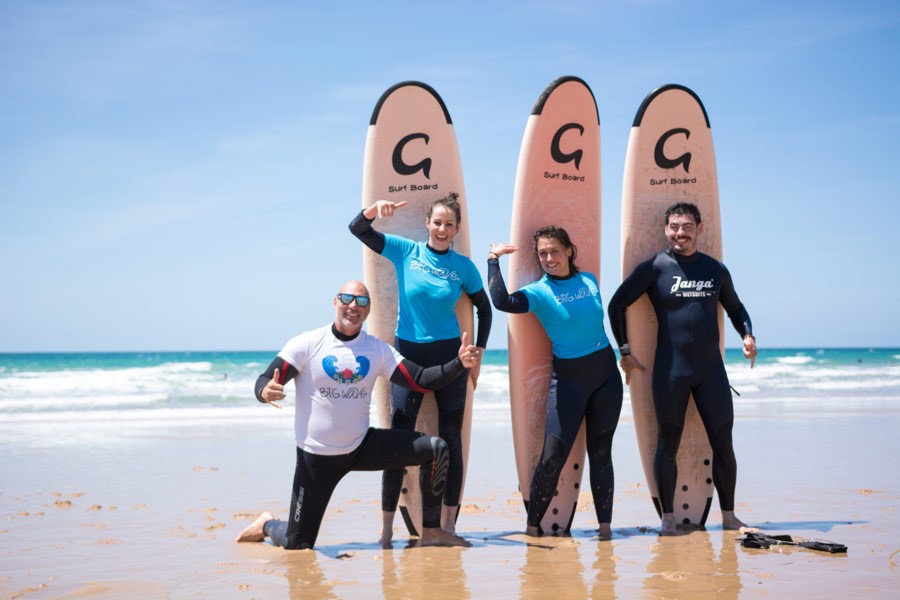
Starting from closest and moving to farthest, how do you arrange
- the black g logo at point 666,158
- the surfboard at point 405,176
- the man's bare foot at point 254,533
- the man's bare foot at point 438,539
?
1. the man's bare foot at point 438,539
2. the man's bare foot at point 254,533
3. the surfboard at point 405,176
4. the black g logo at point 666,158

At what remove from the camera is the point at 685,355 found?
4566 mm

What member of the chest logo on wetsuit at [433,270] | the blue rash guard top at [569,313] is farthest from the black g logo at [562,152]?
the chest logo on wetsuit at [433,270]

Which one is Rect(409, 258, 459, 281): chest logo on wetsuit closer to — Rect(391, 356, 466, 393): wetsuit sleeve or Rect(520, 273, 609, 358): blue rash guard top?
Rect(520, 273, 609, 358): blue rash guard top

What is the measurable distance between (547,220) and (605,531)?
1849mm

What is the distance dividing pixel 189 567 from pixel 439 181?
2.61m

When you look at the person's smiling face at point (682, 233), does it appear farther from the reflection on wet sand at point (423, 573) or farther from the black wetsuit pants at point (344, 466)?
the reflection on wet sand at point (423, 573)

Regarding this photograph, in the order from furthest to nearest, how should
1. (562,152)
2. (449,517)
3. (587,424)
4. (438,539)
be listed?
(562,152) → (587,424) → (449,517) → (438,539)

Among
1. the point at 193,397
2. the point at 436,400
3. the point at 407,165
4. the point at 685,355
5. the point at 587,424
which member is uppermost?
the point at 407,165

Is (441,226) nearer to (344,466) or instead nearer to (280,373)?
(280,373)

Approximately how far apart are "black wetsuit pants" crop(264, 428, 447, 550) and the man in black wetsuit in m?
1.37

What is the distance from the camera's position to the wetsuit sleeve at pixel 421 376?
156 inches

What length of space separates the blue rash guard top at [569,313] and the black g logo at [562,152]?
3.13ft

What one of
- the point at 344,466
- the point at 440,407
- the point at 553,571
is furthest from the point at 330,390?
the point at 553,571

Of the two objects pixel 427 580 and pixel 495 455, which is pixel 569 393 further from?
pixel 495 455
